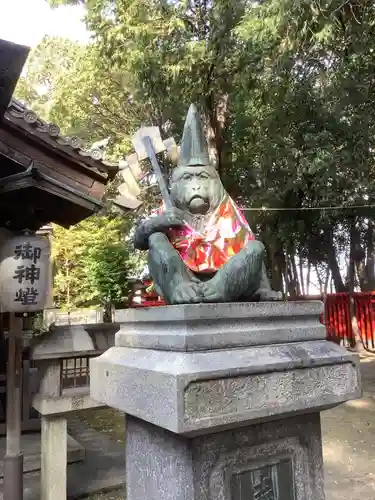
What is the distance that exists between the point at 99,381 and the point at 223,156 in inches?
369

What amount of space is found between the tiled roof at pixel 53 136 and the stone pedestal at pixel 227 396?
2930 millimetres

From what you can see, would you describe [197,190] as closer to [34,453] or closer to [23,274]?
[23,274]

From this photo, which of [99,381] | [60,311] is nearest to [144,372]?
[99,381]

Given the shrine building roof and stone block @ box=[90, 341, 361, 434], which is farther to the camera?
the shrine building roof

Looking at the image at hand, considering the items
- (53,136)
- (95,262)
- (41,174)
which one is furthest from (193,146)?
(95,262)

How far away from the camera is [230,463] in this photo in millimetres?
1944

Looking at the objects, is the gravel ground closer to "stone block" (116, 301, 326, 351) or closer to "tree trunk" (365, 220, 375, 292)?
"stone block" (116, 301, 326, 351)

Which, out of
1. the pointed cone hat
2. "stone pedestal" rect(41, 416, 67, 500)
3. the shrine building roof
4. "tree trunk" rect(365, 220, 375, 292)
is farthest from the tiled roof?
"tree trunk" rect(365, 220, 375, 292)

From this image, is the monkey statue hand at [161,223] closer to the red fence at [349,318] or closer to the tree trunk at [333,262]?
the red fence at [349,318]

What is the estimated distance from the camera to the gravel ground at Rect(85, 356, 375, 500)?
4.46 meters

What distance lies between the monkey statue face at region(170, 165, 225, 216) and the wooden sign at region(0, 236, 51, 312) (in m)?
1.98

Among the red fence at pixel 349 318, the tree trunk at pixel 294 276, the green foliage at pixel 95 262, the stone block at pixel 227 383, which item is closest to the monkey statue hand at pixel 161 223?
the stone block at pixel 227 383

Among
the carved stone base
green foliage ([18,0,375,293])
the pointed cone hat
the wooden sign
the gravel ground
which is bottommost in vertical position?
the gravel ground

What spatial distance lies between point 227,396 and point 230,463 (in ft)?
1.36
